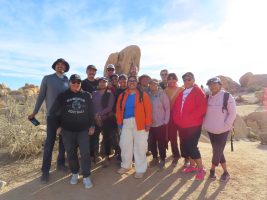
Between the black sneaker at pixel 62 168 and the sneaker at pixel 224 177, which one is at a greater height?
the black sneaker at pixel 62 168

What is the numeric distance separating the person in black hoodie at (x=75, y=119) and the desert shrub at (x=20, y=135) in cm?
224

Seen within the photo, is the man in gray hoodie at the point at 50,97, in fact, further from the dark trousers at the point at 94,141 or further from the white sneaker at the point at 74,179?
the dark trousers at the point at 94,141

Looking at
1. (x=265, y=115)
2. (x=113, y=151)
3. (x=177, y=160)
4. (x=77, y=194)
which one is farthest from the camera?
(x=265, y=115)

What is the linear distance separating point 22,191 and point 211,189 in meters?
3.24

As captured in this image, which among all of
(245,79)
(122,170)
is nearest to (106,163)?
(122,170)

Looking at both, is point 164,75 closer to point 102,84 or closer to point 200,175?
point 102,84

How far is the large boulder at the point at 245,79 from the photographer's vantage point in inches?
1797

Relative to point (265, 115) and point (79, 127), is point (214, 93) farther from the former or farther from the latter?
point (265, 115)

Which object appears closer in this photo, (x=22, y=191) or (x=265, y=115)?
(x=22, y=191)

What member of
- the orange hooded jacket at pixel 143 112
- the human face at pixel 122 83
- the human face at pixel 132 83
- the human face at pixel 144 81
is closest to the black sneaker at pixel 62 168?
the orange hooded jacket at pixel 143 112

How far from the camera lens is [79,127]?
16.4 feet

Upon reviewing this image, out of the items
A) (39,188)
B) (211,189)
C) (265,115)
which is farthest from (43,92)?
(265,115)

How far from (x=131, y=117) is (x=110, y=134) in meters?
0.80

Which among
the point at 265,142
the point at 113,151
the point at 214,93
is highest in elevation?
the point at 214,93
